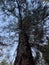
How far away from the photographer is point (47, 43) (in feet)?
12.6

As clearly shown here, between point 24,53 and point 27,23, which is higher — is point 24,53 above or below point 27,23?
below

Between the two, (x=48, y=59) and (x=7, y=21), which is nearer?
(x=48, y=59)

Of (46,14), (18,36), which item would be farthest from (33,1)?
(18,36)

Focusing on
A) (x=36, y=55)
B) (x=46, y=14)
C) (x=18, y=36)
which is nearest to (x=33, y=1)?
(x=46, y=14)

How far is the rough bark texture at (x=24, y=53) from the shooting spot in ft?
12.2

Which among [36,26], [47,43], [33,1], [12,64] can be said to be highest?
[33,1]

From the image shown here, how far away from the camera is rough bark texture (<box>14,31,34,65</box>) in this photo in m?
3.71

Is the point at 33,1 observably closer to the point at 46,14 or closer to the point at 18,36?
the point at 46,14

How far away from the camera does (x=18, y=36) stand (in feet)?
12.8

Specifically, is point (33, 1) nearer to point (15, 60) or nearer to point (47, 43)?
point (47, 43)

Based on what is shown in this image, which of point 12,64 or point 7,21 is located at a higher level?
point 7,21

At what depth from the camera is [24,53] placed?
12.4 feet

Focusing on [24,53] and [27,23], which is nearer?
[24,53]

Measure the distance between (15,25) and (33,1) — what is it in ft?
1.73
